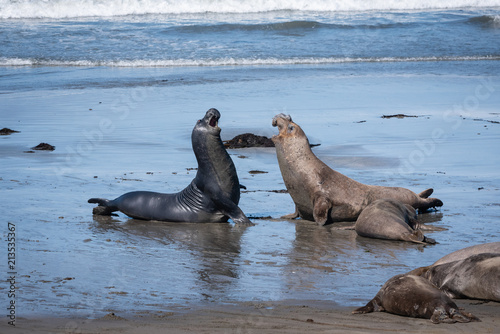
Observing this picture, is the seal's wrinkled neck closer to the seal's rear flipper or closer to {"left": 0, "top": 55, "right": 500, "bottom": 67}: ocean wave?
the seal's rear flipper

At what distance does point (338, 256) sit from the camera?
6133 millimetres

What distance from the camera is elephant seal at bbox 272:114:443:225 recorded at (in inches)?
310

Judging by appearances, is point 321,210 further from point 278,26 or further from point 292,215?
point 278,26

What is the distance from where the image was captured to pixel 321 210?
771 centimetres

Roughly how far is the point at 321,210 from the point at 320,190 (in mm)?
327

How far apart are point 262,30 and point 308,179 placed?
22.1 m

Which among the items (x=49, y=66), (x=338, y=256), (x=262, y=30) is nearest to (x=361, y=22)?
(x=262, y=30)

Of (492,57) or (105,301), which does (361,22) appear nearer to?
(492,57)

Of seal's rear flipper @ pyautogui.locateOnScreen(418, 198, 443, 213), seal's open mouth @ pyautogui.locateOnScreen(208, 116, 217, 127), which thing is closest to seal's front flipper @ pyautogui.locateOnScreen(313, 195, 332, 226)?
seal's rear flipper @ pyautogui.locateOnScreen(418, 198, 443, 213)

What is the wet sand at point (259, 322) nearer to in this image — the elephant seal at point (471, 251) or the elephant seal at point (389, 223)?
the elephant seal at point (471, 251)

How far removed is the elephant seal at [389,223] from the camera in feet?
21.9

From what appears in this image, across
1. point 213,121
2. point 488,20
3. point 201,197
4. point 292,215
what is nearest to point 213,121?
point 213,121

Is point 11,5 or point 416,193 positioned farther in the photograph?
point 11,5

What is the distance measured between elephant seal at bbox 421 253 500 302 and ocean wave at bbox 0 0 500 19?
32.2m
